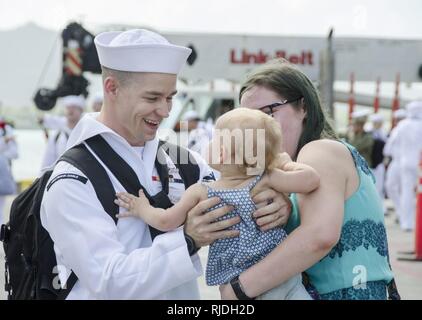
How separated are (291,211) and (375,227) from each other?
0.93ft

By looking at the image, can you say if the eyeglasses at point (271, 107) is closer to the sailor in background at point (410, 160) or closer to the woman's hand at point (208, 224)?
the woman's hand at point (208, 224)

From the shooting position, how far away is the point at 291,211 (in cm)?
241

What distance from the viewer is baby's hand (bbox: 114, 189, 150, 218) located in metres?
2.32

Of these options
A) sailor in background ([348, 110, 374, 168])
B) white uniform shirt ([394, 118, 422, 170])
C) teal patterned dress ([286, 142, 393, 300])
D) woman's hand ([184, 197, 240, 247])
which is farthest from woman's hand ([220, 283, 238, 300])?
sailor in background ([348, 110, 374, 168])

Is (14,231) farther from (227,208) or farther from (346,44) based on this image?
(346,44)

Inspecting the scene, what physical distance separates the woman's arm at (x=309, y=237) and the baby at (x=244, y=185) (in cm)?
4

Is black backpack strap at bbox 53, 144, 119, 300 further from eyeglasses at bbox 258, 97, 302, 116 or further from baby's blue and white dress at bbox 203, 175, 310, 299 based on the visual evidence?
eyeglasses at bbox 258, 97, 302, 116

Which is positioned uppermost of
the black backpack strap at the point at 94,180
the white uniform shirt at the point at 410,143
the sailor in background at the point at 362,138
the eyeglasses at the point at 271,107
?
the eyeglasses at the point at 271,107

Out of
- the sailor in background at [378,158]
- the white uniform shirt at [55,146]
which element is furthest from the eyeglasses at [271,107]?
the sailor in background at [378,158]

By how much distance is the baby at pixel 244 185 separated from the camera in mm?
2281

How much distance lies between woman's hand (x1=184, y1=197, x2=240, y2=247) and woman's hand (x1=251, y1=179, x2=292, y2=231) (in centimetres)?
7

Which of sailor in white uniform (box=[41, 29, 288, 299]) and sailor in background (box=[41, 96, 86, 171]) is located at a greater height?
sailor in white uniform (box=[41, 29, 288, 299])
